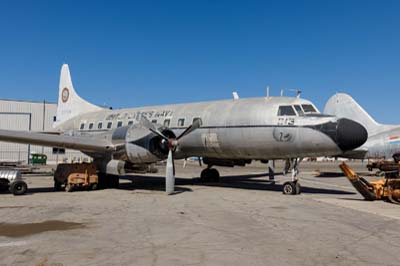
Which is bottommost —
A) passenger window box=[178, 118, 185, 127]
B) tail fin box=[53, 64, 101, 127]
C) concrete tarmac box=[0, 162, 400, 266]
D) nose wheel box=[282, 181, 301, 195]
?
concrete tarmac box=[0, 162, 400, 266]

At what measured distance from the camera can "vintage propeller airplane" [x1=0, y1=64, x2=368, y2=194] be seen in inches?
571

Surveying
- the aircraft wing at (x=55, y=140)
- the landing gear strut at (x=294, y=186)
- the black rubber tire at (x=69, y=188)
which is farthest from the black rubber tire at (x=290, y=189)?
the black rubber tire at (x=69, y=188)

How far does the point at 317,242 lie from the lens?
749cm

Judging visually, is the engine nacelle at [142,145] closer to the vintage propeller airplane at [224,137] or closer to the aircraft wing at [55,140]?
the vintage propeller airplane at [224,137]

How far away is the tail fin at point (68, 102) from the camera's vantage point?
27.0 m

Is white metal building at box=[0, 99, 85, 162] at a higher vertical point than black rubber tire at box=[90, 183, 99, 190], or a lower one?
higher

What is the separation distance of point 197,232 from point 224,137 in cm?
887

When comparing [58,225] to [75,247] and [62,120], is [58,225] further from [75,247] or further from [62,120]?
[62,120]

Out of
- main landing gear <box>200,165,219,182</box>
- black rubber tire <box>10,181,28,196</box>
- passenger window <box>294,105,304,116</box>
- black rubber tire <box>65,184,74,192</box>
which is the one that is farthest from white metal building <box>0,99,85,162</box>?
passenger window <box>294,105,304,116</box>

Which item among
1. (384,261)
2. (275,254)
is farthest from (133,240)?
(384,261)

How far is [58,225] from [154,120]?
37.3 ft

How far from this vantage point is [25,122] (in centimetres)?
5256

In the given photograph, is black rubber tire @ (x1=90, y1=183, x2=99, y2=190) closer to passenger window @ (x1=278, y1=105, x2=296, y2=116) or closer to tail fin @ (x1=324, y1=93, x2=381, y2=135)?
passenger window @ (x1=278, y1=105, x2=296, y2=116)

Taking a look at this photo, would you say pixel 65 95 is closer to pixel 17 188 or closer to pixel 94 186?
pixel 94 186
